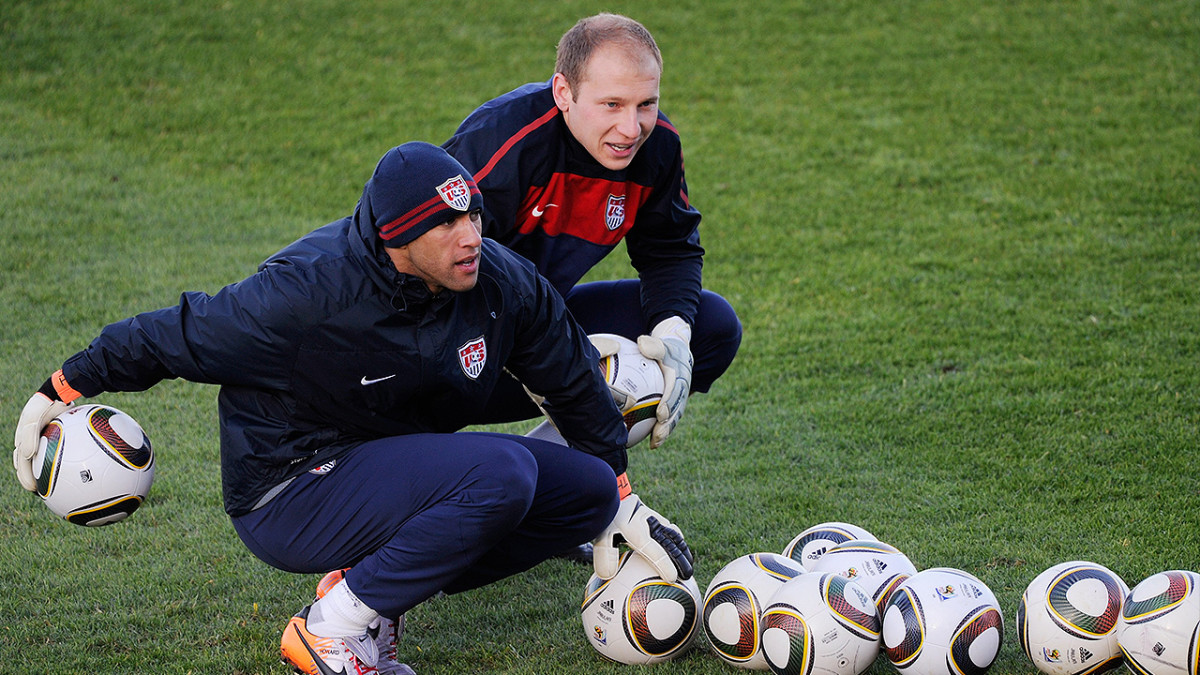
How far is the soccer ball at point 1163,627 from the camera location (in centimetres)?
315

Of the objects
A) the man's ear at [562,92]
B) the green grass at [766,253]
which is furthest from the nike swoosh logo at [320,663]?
the man's ear at [562,92]

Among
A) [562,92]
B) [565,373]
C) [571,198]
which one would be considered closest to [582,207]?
[571,198]

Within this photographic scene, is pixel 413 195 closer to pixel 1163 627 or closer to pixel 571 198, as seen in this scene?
pixel 571 198

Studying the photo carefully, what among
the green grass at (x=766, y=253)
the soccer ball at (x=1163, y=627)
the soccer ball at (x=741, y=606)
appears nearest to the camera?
the soccer ball at (x=1163, y=627)

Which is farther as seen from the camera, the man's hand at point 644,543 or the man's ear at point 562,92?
the man's ear at point 562,92

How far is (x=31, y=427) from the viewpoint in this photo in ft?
11.1

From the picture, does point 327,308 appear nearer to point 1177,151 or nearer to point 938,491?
point 938,491

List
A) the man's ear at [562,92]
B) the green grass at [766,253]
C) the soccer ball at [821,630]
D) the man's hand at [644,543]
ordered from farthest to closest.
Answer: the green grass at [766,253] < the man's ear at [562,92] < the man's hand at [644,543] < the soccer ball at [821,630]

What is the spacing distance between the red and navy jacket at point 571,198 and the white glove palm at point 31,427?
156 cm

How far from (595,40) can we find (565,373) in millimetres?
1170

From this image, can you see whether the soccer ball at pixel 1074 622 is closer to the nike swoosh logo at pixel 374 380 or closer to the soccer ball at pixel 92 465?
the nike swoosh logo at pixel 374 380

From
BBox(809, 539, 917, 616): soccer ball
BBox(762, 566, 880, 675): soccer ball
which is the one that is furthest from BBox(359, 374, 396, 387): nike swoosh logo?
BBox(809, 539, 917, 616): soccer ball

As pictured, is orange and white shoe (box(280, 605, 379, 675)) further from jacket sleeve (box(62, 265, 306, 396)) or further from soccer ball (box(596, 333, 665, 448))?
soccer ball (box(596, 333, 665, 448))

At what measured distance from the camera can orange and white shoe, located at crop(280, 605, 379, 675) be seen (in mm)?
3342
